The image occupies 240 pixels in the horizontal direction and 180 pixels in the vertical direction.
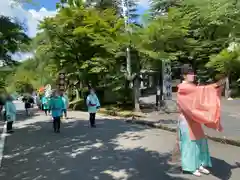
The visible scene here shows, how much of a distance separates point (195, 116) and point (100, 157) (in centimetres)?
291

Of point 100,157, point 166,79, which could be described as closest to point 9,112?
point 100,157

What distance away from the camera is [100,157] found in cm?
804

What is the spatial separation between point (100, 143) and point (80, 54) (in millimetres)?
16909

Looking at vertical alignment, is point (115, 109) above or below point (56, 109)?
below

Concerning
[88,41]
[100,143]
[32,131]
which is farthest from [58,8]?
[100,143]

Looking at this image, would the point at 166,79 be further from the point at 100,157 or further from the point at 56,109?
the point at 100,157

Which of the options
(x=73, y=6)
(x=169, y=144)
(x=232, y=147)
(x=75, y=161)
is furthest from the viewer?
(x=73, y=6)

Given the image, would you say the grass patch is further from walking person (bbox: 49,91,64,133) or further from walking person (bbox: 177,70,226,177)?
walking person (bbox: 177,70,226,177)

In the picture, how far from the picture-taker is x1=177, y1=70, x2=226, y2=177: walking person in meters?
5.98

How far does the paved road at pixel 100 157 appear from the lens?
21.2 feet

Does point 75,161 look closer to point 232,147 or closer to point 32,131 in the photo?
point 232,147

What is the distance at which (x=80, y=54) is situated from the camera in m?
26.1

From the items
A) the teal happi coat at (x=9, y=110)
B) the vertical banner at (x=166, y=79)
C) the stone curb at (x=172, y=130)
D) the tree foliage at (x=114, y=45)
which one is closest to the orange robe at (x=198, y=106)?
the stone curb at (x=172, y=130)

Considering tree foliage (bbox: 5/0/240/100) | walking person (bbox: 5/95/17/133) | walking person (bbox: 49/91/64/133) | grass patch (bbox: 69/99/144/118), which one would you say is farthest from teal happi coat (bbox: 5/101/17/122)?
grass patch (bbox: 69/99/144/118)
